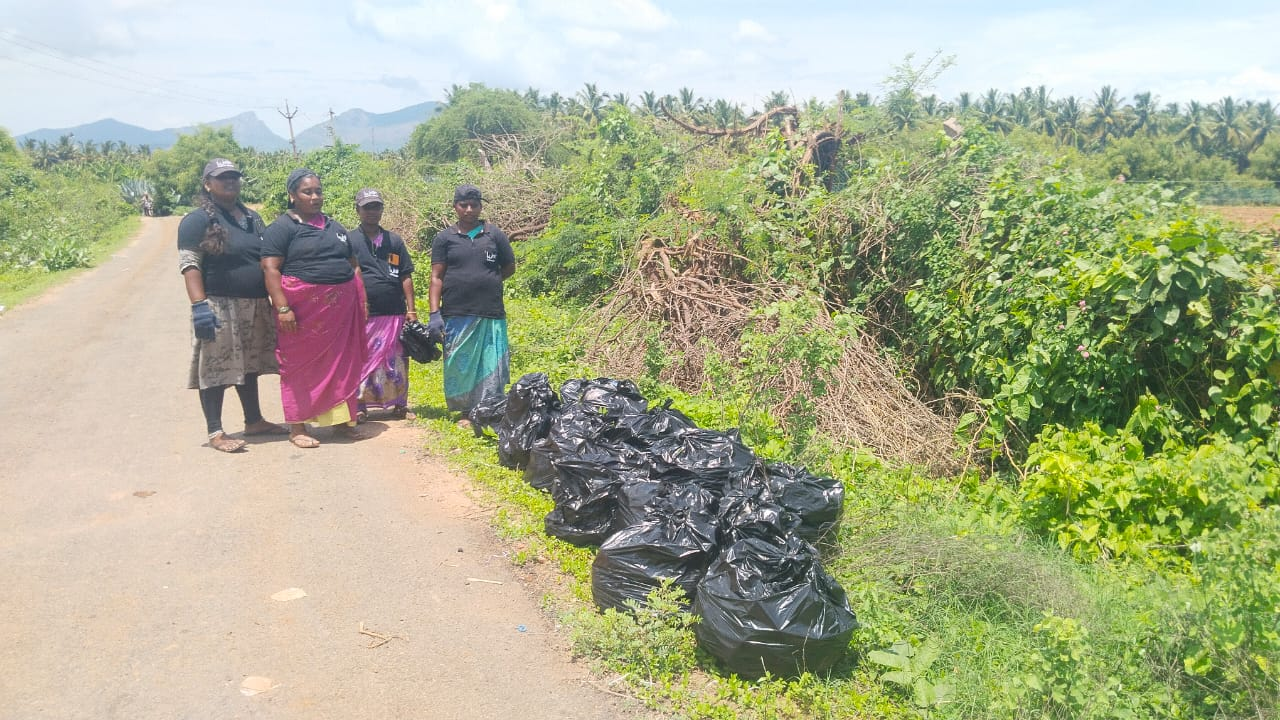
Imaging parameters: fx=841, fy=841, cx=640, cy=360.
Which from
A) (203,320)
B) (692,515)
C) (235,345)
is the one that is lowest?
(692,515)

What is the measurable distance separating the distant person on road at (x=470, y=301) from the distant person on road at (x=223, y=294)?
4.08 ft

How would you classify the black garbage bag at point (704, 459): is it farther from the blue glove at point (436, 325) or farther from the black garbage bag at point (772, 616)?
the blue glove at point (436, 325)

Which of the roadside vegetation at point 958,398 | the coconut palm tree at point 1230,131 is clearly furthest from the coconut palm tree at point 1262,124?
the roadside vegetation at point 958,398

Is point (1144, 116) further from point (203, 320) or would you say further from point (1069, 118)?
point (203, 320)

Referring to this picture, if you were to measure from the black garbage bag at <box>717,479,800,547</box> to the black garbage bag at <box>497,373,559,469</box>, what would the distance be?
1.72 metres

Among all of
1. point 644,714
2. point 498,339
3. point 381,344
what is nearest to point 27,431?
point 381,344

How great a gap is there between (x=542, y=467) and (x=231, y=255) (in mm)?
2656

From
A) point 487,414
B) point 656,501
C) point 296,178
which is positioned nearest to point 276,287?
point 296,178

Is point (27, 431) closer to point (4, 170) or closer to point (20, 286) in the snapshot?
point (20, 286)

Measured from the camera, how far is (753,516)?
3939 mm

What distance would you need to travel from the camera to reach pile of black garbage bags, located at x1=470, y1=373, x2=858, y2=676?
11.0 feet

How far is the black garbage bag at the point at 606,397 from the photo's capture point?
18.5 feet

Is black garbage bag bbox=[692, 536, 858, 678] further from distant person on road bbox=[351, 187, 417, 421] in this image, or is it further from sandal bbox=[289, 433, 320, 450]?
distant person on road bbox=[351, 187, 417, 421]

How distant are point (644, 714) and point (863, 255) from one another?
547cm
